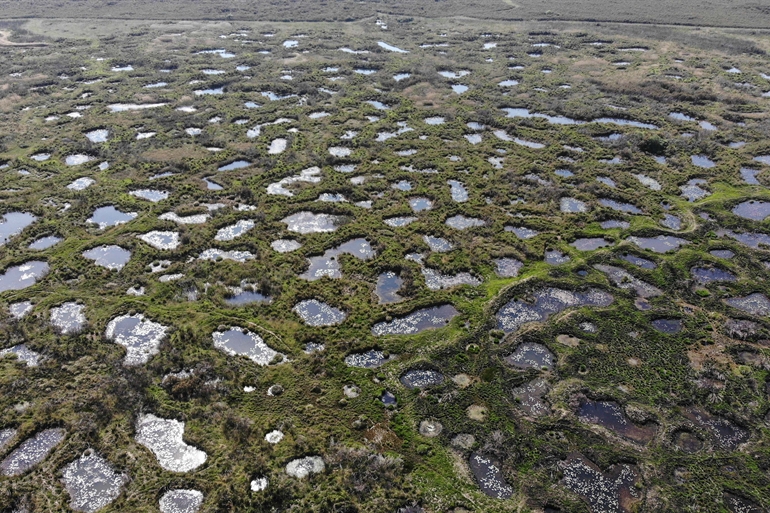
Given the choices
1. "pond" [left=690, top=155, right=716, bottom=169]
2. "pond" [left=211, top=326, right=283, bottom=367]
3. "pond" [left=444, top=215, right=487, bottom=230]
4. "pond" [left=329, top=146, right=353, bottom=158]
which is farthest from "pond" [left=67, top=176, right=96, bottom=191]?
"pond" [left=690, top=155, right=716, bottom=169]

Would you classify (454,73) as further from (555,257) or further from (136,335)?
(136,335)

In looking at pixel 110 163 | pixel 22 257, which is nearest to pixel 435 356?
pixel 22 257

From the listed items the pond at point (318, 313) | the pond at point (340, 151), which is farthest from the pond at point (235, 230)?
the pond at point (340, 151)

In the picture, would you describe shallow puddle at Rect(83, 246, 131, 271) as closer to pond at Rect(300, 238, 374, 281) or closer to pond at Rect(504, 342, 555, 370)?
pond at Rect(300, 238, 374, 281)

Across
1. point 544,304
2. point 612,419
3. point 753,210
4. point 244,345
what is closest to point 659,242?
point 753,210

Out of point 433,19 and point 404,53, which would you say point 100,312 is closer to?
point 404,53

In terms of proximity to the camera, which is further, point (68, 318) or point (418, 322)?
point (418, 322)
